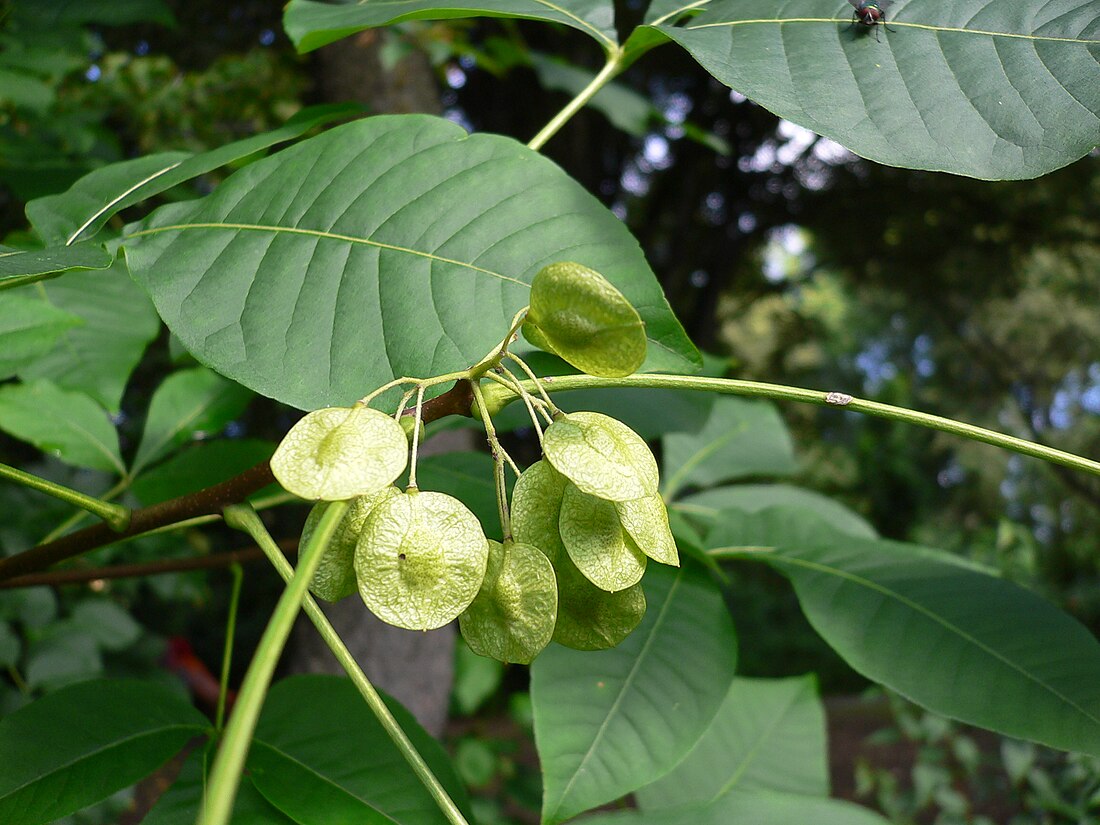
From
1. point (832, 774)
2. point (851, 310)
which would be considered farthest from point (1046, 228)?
point (851, 310)

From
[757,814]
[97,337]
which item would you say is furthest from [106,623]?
[757,814]

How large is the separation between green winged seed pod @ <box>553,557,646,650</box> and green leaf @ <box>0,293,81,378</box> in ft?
2.04

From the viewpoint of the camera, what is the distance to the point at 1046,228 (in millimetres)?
7402

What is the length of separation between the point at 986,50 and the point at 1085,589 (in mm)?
7689

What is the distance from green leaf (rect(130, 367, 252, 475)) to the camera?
1.21 meters

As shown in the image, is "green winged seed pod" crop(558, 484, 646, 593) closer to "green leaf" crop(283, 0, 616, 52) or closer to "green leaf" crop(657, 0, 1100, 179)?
"green leaf" crop(657, 0, 1100, 179)

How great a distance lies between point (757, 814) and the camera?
74 centimetres

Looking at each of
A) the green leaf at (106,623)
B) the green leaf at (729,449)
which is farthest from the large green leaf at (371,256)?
the green leaf at (106,623)

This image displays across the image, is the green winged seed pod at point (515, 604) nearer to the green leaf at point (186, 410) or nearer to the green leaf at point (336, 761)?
the green leaf at point (336, 761)

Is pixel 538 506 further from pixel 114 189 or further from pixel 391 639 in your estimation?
pixel 391 639

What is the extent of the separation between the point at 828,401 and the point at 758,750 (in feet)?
2.46

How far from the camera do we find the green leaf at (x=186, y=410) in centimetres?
121

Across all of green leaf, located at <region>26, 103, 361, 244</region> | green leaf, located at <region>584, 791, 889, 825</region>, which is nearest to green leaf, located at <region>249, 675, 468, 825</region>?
green leaf, located at <region>584, 791, 889, 825</region>

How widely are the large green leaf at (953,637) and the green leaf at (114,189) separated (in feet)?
2.23
